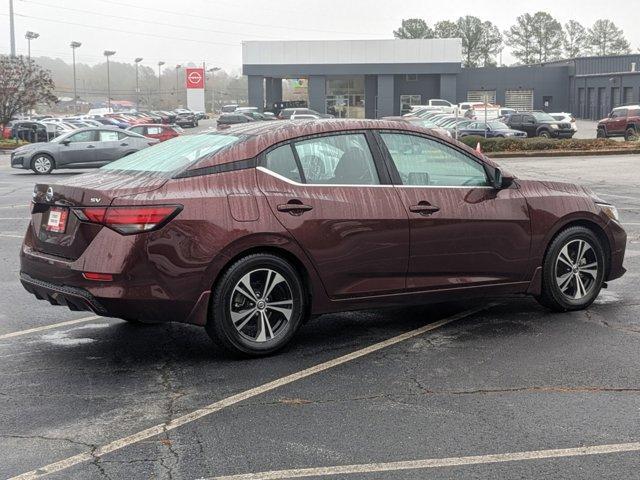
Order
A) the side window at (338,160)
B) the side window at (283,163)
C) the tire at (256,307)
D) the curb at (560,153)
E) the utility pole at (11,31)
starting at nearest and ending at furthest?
the tire at (256,307) → the side window at (283,163) → the side window at (338,160) → the curb at (560,153) → the utility pole at (11,31)

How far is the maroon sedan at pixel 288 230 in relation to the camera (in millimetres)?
5613

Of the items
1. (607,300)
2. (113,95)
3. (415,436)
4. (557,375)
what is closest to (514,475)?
(415,436)

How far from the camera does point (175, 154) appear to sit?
20.5ft

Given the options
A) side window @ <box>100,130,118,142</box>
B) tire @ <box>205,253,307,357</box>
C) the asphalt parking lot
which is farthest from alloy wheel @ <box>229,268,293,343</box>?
side window @ <box>100,130,118,142</box>

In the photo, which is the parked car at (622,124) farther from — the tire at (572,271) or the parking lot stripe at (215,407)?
the parking lot stripe at (215,407)

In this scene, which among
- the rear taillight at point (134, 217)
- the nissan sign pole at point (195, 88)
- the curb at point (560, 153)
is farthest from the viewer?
the nissan sign pole at point (195, 88)

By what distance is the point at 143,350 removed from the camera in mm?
6277

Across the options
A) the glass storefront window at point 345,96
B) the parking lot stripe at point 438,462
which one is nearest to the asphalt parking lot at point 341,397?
the parking lot stripe at point 438,462

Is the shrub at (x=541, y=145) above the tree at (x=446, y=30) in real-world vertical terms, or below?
below

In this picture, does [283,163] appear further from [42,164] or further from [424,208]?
[42,164]

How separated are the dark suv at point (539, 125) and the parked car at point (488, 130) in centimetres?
537

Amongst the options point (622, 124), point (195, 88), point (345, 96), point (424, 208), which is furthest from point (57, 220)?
point (195, 88)

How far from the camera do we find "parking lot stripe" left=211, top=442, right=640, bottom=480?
Answer: 159 inches

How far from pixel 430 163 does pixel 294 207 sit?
49.5 inches
